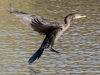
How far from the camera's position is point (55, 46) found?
1494 cm

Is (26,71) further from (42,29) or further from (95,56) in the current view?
(95,56)

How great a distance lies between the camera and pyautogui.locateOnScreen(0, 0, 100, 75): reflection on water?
12.0 meters

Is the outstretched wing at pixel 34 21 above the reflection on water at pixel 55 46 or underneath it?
above

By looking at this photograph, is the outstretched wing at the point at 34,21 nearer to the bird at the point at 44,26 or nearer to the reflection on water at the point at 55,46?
the bird at the point at 44,26

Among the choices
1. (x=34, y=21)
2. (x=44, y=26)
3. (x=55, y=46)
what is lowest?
(x=55, y=46)

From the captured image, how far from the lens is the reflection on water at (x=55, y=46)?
12031 millimetres

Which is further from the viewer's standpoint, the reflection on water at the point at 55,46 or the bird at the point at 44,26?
the reflection on water at the point at 55,46

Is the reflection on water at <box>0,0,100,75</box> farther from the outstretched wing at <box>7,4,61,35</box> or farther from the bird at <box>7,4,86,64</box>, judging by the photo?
the outstretched wing at <box>7,4,61,35</box>

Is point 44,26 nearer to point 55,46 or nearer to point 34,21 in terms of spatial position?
point 34,21

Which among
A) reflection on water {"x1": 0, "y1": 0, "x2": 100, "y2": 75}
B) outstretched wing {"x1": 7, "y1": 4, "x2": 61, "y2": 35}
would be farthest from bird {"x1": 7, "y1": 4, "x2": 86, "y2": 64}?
reflection on water {"x1": 0, "y1": 0, "x2": 100, "y2": 75}

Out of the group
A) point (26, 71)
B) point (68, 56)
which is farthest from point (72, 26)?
point (26, 71)

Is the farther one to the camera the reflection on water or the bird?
the reflection on water

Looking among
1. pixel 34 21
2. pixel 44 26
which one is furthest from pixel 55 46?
pixel 34 21

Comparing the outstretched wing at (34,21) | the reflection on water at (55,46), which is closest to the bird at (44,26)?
the outstretched wing at (34,21)
